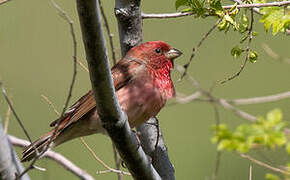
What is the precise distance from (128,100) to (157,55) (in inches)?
24.5

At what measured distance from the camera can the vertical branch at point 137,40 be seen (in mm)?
3988

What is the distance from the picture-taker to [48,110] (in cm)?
558

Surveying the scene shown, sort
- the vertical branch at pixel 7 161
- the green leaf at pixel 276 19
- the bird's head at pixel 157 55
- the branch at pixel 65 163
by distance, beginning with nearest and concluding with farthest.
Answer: the vertical branch at pixel 7 161
the green leaf at pixel 276 19
the branch at pixel 65 163
the bird's head at pixel 157 55

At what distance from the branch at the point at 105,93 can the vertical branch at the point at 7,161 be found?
440 mm

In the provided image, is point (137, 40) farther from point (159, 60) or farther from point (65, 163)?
point (65, 163)

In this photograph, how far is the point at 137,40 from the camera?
4129 mm

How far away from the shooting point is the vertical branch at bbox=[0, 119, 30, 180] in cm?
303

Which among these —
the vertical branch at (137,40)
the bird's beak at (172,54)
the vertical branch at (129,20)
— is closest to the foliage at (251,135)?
the vertical branch at (137,40)

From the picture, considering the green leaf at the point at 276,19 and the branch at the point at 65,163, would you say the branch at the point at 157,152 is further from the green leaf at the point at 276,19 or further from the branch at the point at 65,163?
the green leaf at the point at 276,19

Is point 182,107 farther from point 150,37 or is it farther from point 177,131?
point 150,37

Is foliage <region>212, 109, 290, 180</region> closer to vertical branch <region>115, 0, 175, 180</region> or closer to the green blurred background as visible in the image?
vertical branch <region>115, 0, 175, 180</region>

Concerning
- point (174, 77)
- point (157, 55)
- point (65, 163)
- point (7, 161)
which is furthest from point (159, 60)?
point (7, 161)

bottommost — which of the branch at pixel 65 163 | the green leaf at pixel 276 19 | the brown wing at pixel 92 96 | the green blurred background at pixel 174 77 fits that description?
the green blurred background at pixel 174 77

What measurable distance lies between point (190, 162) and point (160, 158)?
1.16m
